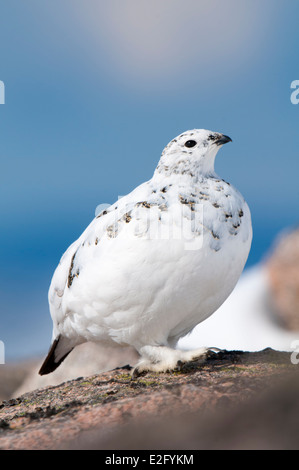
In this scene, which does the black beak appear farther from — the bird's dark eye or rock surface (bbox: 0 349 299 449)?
rock surface (bbox: 0 349 299 449)

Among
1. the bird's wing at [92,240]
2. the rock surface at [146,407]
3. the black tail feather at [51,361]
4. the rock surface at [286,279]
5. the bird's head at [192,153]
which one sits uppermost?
the rock surface at [286,279]

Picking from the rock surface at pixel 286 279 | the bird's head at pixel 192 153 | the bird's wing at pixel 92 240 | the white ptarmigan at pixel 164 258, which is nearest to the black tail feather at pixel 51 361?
the bird's wing at pixel 92 240

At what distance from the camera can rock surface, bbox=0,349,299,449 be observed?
1555 millimetres

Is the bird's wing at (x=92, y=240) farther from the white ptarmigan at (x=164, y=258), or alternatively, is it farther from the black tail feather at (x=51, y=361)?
the black tail feather at (x=51, y=361)

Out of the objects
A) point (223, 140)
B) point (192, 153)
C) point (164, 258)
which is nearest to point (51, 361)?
point (164, 258)

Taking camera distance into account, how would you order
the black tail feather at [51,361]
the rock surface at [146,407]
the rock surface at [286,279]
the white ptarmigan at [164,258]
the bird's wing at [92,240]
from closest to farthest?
the rock surface at [146,407] → the white ptarmigan at [164,258] → the bird's wing at [92,240] → the black tail feather at [51,361] → the rock surface at [286,279]

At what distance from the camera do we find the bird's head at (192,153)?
3.37m

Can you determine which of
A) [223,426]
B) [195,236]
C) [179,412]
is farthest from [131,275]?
[223,426]

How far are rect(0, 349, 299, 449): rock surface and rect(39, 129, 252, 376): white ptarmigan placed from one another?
303mm

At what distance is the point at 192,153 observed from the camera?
3389 millimetres

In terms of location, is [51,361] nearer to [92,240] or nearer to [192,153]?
[92,240]

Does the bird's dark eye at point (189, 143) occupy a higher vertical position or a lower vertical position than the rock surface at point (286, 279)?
lower

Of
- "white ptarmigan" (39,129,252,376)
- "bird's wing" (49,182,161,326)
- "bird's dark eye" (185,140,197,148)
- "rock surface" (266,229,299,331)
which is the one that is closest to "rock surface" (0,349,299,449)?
"white ptarmigan" (39,129,252,376)

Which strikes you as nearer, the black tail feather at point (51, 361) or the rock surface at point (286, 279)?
the black tail feather at point (51, 361)
